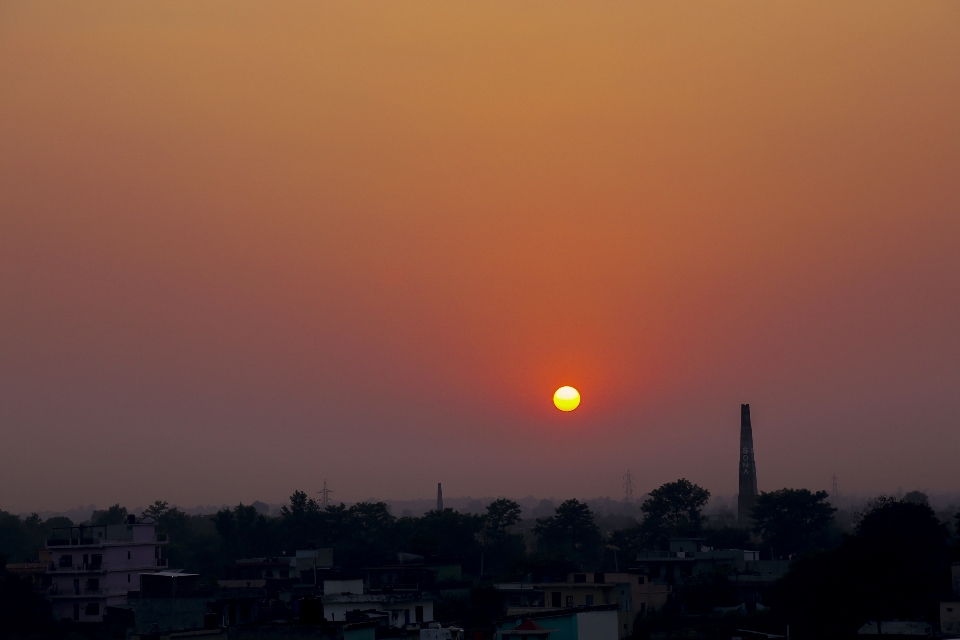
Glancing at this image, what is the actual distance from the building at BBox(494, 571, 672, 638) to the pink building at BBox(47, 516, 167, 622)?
2585cm

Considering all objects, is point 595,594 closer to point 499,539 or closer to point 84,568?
point 84,568

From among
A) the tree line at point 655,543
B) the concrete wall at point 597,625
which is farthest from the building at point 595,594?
the concrete wall at point 597,625

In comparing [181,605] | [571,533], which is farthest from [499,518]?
[181,605]

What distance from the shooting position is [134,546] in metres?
85.9

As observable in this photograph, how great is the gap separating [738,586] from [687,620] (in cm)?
823

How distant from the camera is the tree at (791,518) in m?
120

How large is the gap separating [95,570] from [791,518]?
67.3 m

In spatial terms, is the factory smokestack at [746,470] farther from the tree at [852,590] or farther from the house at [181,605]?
the house at [181,605]

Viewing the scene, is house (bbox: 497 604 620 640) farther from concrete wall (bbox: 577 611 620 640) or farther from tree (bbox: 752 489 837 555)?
tree (bbox: 752 489 837 555)

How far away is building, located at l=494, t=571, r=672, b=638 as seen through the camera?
72500 millimetres

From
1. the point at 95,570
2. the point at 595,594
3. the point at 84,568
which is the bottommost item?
the point at 595,594

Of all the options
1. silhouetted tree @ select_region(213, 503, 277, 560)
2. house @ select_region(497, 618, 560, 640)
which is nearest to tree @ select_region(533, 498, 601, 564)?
silhouetted tree @ select_region(213, 503, 277, 560)

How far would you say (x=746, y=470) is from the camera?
169 metres

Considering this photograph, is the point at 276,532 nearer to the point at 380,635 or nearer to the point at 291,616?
the point at 291,616
